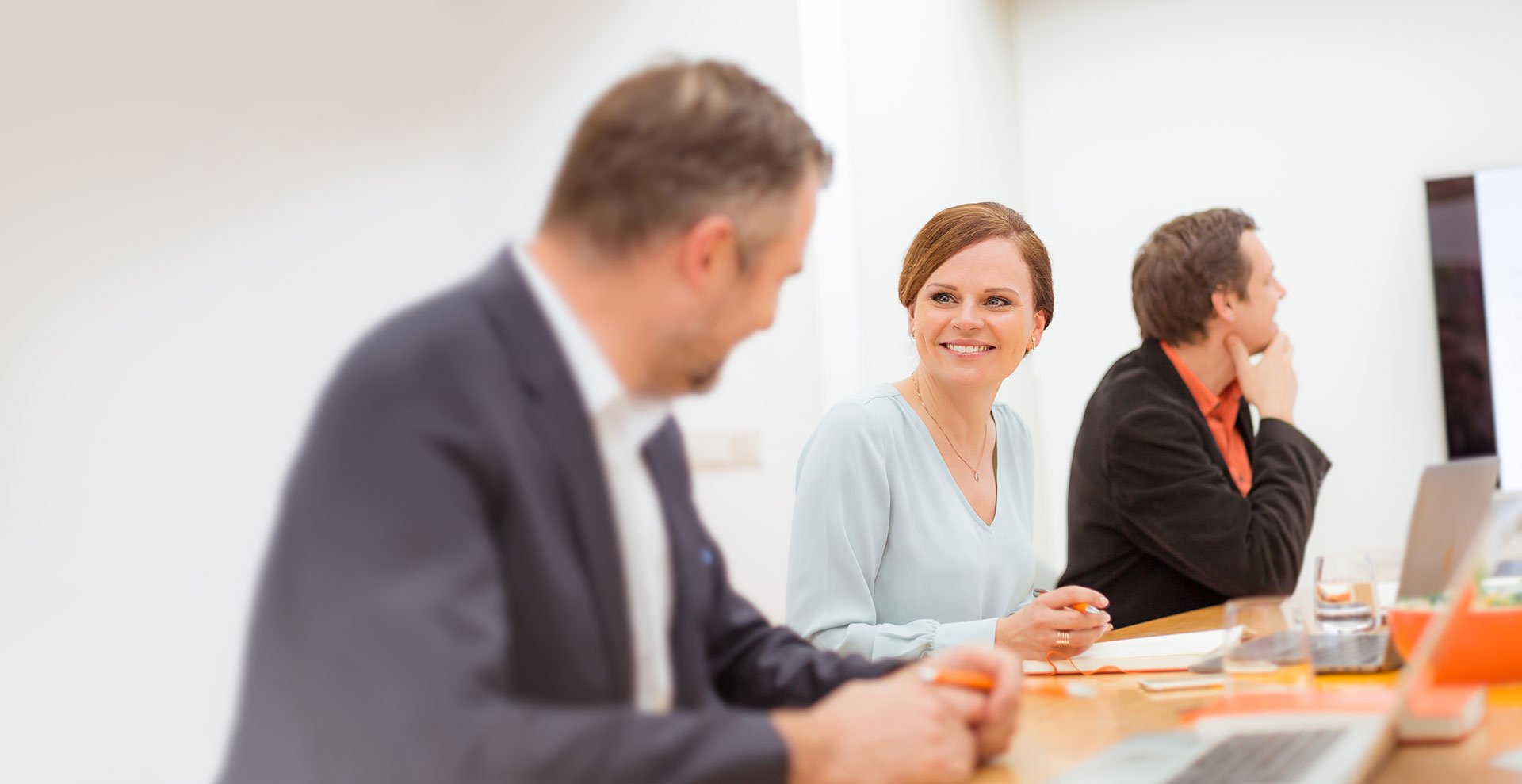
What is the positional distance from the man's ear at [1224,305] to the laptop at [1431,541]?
1.01 m

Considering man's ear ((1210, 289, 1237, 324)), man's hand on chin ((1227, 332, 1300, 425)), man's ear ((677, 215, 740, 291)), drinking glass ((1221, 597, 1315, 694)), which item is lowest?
drinking glass ((1221, 597, 1315, 694))

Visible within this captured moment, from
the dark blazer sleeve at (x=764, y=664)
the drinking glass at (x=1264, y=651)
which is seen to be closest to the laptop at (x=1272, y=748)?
the drinking glass at (x=1264, y=651)

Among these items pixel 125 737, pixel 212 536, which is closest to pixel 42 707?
pixel 125 737

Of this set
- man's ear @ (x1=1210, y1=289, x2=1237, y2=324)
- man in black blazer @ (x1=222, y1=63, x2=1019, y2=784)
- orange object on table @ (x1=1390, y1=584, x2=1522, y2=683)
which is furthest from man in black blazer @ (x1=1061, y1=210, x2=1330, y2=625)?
man in black blazer @ (x1=222, y1=63, x2=1019, y2=784)

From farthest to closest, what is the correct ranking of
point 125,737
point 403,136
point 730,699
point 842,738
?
point 403,136 → point 125,737 → point 730,699 → point 842,738

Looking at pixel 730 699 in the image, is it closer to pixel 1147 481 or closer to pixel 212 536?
pixel 212 536

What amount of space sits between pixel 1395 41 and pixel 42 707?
12.6 ft

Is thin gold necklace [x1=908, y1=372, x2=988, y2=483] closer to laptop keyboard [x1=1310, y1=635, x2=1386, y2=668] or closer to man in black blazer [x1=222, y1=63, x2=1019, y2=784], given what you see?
laptop keyboard [x1=1310, y1=635, x2=1386, y2=668]

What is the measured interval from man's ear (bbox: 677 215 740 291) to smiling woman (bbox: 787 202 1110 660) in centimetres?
78

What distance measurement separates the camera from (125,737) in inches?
57.2

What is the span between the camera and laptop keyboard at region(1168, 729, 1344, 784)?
86 centimetres

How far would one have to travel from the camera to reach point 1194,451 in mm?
2115

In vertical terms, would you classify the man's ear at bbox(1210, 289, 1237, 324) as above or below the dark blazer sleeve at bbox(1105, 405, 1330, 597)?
above

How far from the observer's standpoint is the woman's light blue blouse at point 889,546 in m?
1.64
